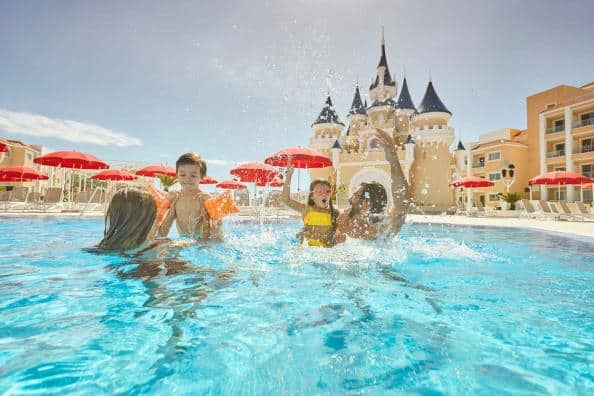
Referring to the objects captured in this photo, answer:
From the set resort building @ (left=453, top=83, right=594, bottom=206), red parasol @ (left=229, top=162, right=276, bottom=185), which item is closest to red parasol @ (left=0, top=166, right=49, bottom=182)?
red parasol @ (left=229, top=162, right=276, bottom=185)

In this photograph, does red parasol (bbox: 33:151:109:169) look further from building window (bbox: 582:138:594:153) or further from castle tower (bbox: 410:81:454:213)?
building window (bbox: 582:138:594:153)

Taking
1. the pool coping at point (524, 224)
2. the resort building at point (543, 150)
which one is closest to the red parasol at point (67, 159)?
the pool coping at point (524, 224)

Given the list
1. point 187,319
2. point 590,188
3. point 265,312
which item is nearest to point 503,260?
point 265,312

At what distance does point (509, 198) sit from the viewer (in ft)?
84.8

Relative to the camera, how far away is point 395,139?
33.0 metres

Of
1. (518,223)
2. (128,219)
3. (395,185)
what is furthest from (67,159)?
(518,223)

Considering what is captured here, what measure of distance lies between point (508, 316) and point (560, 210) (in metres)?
18.9

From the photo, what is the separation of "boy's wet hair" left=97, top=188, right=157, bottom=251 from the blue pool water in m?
0.23

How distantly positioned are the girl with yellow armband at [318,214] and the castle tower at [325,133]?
98.4 feet

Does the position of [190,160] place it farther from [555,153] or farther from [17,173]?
[555,153]

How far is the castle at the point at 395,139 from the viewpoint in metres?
29.4

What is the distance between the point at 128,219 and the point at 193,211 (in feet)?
3.37

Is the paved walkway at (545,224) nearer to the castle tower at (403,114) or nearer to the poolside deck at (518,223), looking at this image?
the poolside deck at (518,223)

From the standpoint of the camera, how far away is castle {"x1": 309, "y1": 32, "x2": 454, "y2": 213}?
29.4m
